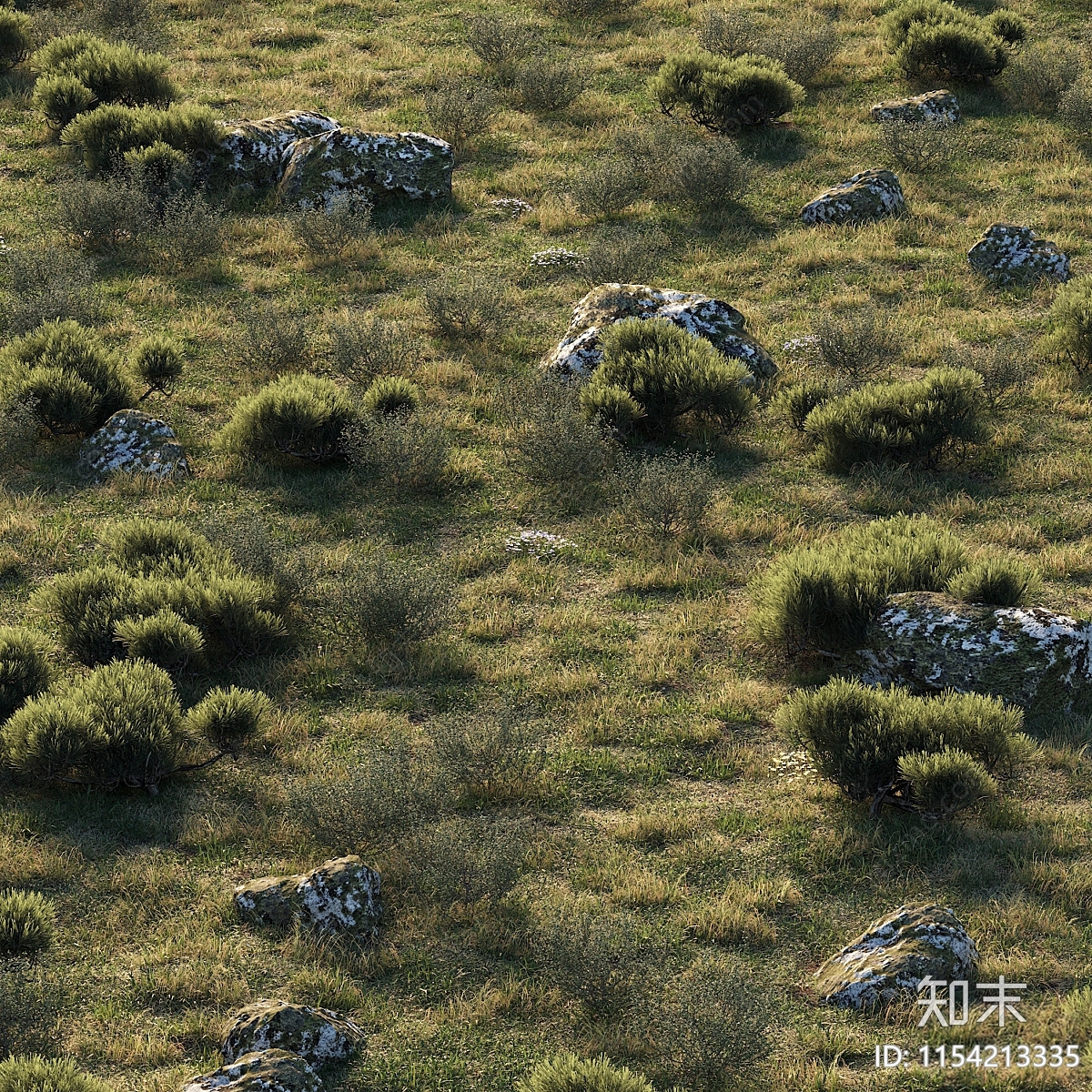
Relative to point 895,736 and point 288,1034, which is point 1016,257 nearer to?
point 895,736

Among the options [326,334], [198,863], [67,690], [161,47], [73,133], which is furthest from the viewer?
[161,47]

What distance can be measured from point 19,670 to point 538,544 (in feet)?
13.0

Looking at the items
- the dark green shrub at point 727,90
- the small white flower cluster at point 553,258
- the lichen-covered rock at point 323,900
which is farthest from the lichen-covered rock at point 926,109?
the lichen-covered rock at point 323,900

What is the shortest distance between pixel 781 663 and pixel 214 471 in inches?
206

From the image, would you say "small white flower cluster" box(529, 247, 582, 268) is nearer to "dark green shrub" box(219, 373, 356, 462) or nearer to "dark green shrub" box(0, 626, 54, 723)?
"dark green shrub" box(219, 373, 356, 462)

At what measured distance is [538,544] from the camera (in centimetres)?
1056

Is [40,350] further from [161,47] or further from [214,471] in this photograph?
[161,47]

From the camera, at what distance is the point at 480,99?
18.8 metres

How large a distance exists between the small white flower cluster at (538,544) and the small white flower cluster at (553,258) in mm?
5622

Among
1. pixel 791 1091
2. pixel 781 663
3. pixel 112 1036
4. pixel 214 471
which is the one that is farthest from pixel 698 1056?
pixel 214 471

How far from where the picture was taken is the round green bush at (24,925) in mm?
6602

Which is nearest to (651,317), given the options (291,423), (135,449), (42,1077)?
(291,423)

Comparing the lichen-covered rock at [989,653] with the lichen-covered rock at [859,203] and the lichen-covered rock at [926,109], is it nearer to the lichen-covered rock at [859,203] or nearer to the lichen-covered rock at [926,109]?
the lichen-covered rock at [859,203]

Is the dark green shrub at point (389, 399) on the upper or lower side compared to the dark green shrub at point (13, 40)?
lower
